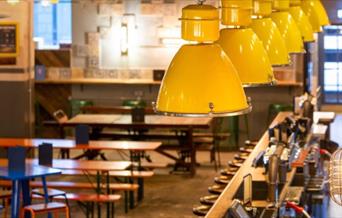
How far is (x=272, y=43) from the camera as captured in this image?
476 cm

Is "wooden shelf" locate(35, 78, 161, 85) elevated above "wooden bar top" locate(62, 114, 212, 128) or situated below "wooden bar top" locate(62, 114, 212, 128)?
above

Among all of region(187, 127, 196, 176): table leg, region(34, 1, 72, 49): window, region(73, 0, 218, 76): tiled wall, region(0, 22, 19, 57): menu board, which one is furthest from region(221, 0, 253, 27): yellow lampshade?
region(34, 1, 72, 49): window

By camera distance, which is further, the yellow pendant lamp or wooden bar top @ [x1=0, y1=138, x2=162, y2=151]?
wooden bar top @ [x1=0, y1=138, x2=162, y2=151]

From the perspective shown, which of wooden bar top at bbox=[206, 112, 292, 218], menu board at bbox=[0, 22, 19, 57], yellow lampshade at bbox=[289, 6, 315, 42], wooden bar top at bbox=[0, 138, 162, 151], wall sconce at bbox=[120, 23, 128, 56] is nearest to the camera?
wooden bar top at bbox=[206, 112, 292, 218]

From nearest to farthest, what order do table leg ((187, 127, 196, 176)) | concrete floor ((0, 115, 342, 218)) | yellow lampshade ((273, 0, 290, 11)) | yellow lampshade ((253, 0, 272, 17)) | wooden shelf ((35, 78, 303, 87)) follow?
yellow lampshade ((253, 0, 272, 17)) → yellow lampshade ((273, 0, 290, 11)) → concrete floor ((0, 115, 342, 218)) → table leg ((187, 127, 196, 176)) → wooden shelf ((35, 78, 303, 87))

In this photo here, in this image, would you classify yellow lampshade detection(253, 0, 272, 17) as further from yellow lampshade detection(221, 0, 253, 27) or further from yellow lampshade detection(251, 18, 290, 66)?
yellow lampshade detection(221, 0, 253, 27)

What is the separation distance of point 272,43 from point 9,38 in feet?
29.6

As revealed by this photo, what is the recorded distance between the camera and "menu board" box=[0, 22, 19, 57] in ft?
43.4

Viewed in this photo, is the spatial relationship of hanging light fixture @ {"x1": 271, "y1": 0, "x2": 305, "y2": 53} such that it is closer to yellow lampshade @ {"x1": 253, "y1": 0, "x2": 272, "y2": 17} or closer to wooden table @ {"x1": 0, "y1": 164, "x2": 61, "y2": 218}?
yellow lampshade @ {"x1": 253, "y1": 0, "x2": 272, "y2": 17}

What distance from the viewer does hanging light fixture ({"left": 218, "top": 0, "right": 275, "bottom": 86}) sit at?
398 cm

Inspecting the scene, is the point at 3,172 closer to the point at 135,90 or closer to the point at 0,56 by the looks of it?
the point at 0,56

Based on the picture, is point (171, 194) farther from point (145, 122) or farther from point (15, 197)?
point (15, 197)

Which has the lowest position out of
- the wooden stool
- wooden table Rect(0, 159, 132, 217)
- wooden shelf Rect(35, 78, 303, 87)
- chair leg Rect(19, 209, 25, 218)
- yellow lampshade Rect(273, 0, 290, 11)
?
chair leg Rect(19, 209, 25, 218)

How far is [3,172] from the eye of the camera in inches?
336
